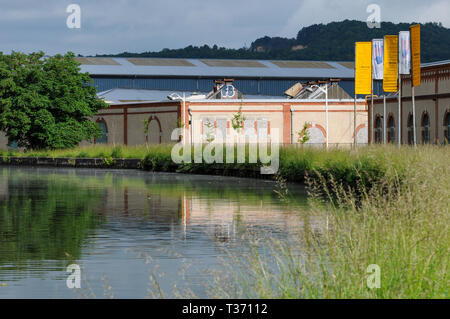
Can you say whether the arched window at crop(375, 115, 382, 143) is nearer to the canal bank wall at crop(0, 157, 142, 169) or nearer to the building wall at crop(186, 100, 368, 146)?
the building wall at crop(186, 100, 368, 146)

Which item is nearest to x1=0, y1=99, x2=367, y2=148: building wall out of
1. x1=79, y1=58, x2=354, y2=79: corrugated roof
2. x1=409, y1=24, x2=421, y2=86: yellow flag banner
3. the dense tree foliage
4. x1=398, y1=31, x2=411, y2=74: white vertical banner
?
the dense tree foliage

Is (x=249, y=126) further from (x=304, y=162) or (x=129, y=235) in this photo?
(x=129, y=235)

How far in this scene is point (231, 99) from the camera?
76188 millimetres

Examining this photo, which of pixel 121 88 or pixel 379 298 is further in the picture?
pixel 121 88

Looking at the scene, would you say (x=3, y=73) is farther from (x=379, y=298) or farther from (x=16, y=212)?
(x=379, y=298)

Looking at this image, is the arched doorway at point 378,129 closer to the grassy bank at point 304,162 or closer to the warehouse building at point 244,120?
the warehouse building at point 244,120

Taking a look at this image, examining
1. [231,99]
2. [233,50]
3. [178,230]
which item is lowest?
[178,230]

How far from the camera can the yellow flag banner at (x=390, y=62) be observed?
39.9m

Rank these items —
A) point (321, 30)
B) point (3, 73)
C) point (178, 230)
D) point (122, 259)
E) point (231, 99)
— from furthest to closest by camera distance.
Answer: point (321, 30), point (231, 99), point (3, 73), point (178, 230), point (122, 259)

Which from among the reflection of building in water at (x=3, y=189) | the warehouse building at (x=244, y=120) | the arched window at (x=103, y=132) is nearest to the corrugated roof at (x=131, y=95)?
the arched window at (x=103, y=132)

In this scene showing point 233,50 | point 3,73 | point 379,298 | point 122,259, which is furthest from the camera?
point 233,50

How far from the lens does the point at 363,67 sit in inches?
1800
